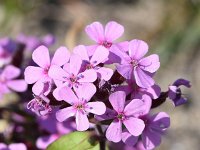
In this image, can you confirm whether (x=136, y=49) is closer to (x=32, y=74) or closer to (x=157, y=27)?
(x=32, y=74)

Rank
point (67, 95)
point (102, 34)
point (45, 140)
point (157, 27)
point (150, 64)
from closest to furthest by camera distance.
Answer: point (67, 95) → point (150, 64) → point (102, 34) → point (45, 140) → point (157, 27)

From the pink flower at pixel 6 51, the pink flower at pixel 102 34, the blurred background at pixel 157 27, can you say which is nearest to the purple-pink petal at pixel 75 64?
the pink flower at pixel 102 34

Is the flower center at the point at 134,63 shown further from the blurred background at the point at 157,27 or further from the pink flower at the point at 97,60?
the blurred background at the point at 157,27

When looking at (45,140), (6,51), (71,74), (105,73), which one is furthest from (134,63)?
(6,51)

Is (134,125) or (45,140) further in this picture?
(45,140)

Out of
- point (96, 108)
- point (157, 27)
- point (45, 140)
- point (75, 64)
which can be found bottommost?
point (45, 140)

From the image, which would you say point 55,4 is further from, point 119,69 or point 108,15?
point 119,69

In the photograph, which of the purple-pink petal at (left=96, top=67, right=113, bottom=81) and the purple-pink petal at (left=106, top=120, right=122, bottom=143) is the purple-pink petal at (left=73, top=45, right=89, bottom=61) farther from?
the purple-pink petal at (left=106, top=120, right=122, bottom=143)
